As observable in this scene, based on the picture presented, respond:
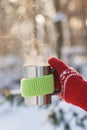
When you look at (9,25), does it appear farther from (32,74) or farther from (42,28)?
(32,74)

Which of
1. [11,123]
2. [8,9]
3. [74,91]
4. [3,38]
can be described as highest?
[8,9]

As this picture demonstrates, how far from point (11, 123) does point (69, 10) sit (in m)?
0.49

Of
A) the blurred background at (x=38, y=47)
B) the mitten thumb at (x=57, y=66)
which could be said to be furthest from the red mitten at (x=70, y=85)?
the blurred background at (x=38, y=47)

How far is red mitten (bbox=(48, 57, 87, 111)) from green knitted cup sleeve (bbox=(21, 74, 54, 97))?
1.7 inches

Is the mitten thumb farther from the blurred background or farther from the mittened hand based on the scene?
the blurred background

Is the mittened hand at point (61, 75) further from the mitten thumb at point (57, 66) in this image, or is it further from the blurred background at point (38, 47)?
the blurred background at point (38, 47)

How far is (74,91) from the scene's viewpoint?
2.25 ft

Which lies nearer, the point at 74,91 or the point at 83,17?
the point at 74,91

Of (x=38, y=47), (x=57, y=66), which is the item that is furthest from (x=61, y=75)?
(x=38, y=47)

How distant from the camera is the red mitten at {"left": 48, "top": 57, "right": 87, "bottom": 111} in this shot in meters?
0.68

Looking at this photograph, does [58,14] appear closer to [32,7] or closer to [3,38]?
[32,7]

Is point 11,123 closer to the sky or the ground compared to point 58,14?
closer to the ground

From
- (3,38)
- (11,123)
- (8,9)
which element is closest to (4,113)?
(11,123)

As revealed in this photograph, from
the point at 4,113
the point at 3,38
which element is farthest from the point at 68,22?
the point at 4,113
